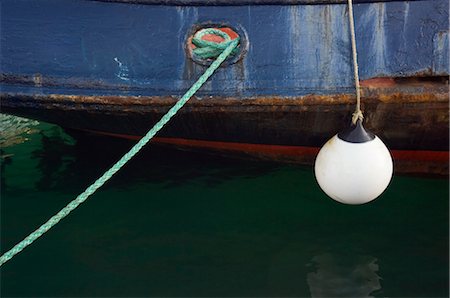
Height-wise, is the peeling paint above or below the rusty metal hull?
above

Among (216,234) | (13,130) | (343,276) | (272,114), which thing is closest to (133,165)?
(216,234)

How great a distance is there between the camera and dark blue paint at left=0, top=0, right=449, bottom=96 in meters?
3.19

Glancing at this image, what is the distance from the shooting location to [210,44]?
3.20m

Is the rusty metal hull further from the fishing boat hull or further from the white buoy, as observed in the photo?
the white buoy

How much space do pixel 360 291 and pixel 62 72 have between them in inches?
75.6

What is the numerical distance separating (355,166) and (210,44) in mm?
1002

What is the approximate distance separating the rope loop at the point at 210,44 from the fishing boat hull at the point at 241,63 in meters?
0.04

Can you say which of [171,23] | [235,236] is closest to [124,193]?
[235,236]

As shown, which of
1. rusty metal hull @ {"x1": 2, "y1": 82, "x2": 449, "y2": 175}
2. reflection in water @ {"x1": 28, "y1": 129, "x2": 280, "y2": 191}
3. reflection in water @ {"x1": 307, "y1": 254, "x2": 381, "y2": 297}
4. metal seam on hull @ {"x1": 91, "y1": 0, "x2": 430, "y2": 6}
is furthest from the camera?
reflection in water @ {"x1": 28, "y1": 129, "x2": 280, "y2": 191}

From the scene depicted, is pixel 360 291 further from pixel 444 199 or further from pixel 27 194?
pixel 27 194

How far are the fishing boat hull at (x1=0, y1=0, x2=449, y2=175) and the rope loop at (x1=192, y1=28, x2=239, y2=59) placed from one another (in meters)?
0.04

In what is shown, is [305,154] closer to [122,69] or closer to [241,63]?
[241,63]

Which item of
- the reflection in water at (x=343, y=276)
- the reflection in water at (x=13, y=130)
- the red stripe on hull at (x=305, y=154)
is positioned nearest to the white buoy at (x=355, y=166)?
the reflection in water at (x=343, y=276)

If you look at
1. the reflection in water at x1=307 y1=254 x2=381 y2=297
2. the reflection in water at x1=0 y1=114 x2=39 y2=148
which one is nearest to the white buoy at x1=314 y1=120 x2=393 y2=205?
the reflection in water at x1=307 y1=254 x2=381 y2=297
